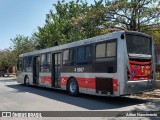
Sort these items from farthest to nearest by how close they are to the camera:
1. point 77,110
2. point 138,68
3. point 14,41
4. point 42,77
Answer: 1. point 14,41
2. point 42,77
3. point 138,68
4. point 77,110

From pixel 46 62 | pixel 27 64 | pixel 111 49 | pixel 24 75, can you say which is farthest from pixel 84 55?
pixel 24 75

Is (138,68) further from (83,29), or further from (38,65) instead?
→ (83,29)

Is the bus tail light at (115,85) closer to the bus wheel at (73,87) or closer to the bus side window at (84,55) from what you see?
the bus side window at (84,55)

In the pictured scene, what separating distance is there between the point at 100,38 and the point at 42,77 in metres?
7.48

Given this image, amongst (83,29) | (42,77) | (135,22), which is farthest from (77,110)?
(83,29)

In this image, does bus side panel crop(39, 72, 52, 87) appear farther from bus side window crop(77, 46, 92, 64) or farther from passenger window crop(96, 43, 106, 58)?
passenger window crop(96, 43, 106, 58)

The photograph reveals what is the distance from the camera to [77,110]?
10.1 m

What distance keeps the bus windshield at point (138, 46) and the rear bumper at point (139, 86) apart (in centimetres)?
118

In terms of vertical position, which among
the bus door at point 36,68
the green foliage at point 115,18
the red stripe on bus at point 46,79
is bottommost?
the red stripe on bus at point 46,79

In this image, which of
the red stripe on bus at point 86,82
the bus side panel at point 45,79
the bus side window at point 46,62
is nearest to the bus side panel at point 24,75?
the bus side panel at point 45,79

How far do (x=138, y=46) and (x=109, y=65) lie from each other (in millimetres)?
1615

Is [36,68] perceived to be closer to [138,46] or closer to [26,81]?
[26,81]

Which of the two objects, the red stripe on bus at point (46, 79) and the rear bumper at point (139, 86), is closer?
the rear bumper at point (139, 86)

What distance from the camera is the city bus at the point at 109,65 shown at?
433 inches
